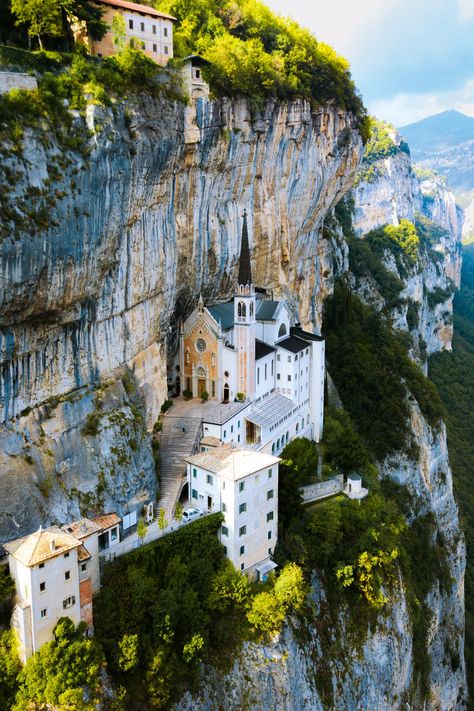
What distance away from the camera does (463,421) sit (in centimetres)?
10231

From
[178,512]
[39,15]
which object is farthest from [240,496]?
[39,15]

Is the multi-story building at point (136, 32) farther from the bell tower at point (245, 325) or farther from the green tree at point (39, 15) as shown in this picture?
the bell tower at point (245, 325)

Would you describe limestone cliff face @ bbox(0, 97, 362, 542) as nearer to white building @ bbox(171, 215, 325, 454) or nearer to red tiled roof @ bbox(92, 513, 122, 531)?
red tiled roof @ bbox(92, 513, 122, 531)

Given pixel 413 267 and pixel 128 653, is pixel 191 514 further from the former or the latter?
pixel 413 267

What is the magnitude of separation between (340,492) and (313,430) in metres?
7.90

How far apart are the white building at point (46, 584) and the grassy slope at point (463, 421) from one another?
47116 millimetres

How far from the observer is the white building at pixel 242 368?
4688 cm

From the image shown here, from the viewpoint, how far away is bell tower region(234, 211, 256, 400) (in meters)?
46.9

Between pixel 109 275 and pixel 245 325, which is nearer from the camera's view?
pixel 109 275

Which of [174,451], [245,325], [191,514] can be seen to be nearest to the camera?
[191,514]

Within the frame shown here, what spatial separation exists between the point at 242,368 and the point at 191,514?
12.3 metres

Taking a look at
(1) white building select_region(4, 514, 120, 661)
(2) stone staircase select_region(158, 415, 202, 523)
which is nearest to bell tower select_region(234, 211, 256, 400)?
(2) stone staircase select_region(158, 415, 202, 523)

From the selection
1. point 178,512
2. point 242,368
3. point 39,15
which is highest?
point 39,15

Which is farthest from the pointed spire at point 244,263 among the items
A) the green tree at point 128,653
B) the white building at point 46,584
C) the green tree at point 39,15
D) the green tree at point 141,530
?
the green tree at point 128,653
